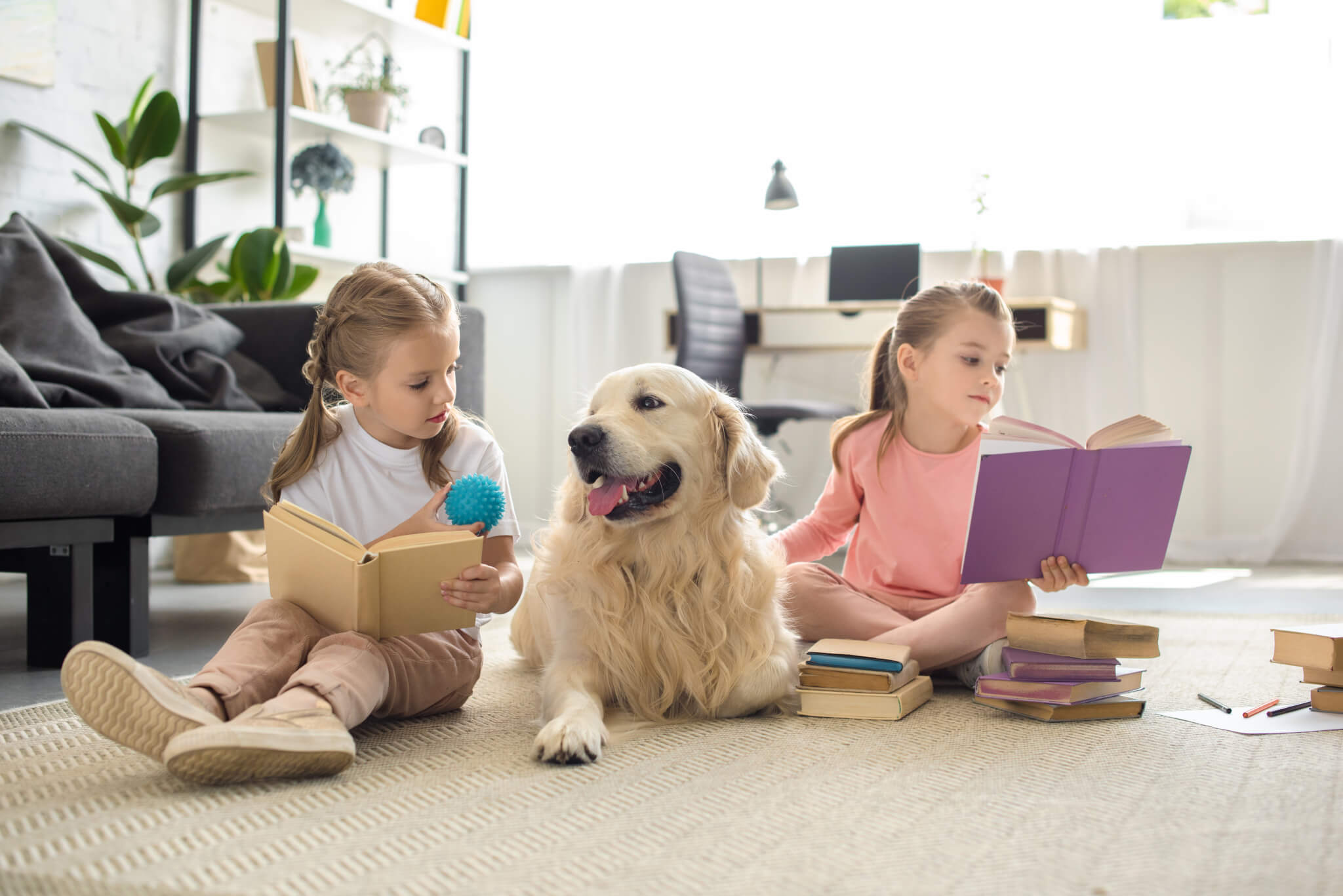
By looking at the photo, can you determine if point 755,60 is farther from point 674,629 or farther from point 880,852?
point 880,852

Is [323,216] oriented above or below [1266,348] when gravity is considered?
above

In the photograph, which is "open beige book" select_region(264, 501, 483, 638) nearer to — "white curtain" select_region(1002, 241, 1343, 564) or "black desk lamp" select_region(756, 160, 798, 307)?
"black desk lamp" select_region(756, 160, 798, 307)

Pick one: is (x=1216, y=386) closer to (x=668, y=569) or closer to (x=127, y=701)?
(x=668, y=569)

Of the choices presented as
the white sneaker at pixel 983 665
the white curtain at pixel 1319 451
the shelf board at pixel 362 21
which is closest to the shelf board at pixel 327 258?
the shelf board at pixel 362 21

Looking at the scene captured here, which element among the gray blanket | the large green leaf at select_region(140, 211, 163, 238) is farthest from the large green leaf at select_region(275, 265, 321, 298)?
the gray blanket

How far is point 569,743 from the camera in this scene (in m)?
1.31

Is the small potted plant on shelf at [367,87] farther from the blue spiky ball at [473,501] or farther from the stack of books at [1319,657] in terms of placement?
the stack of books at [1319,657]

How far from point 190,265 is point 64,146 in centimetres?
48

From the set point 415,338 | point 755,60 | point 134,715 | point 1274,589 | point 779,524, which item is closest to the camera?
point 134,715

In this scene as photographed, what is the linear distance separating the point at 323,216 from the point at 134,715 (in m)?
3.28

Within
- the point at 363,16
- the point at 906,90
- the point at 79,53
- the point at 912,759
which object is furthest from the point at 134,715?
the point at 906,90

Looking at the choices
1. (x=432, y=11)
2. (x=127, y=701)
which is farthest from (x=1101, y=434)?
(x=432, y=11)

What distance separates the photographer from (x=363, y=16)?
4.23 m

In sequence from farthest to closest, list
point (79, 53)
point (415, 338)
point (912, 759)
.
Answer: point (79, 53) → point (415, 338) → point (912, 759)
